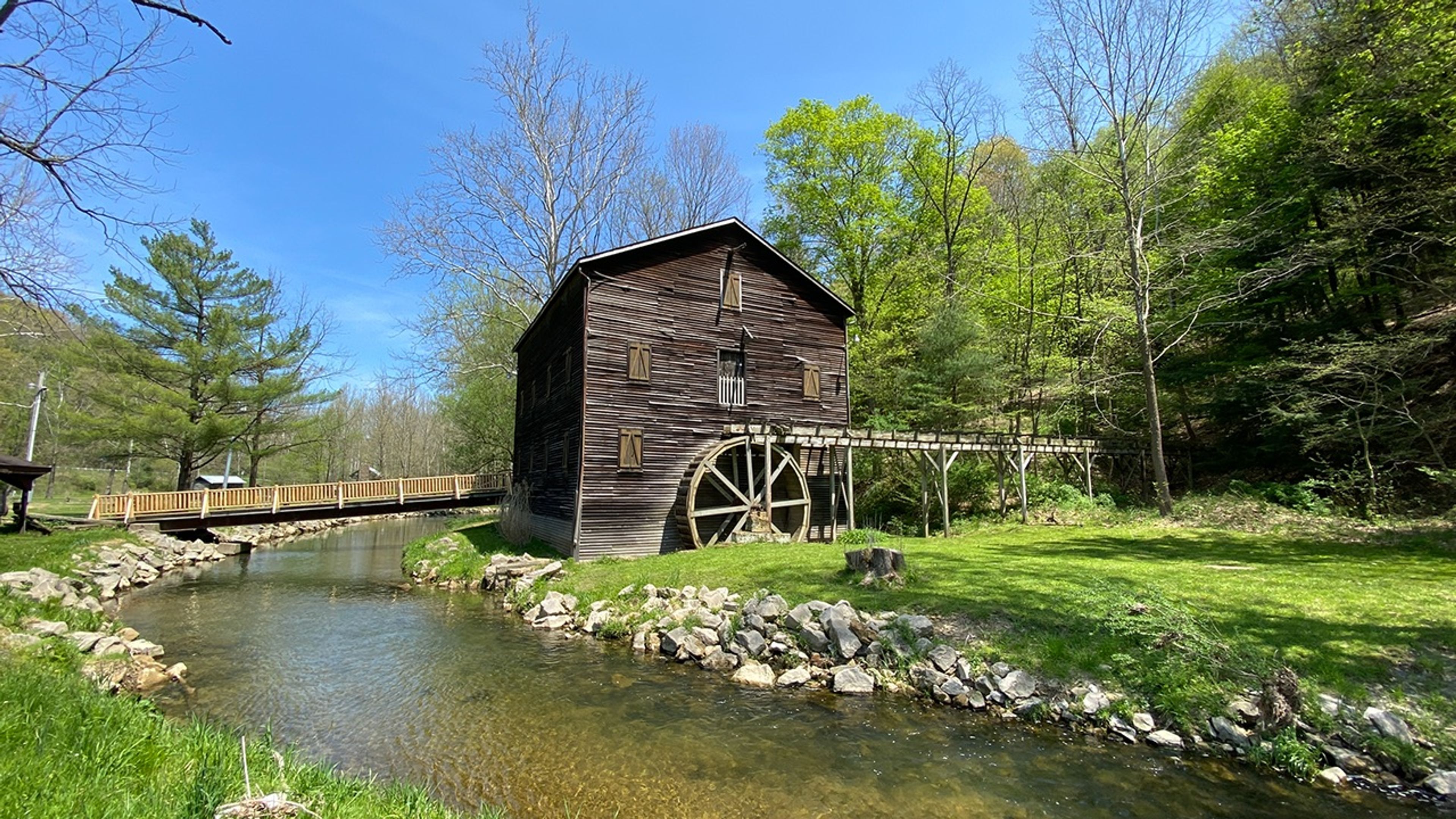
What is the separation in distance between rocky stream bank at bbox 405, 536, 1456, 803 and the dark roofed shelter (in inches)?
573

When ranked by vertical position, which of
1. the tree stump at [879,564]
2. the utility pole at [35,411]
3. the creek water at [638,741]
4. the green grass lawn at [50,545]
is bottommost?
the creek water at [638,741]

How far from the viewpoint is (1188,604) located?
7.30 m

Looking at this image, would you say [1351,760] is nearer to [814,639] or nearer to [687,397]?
[814,639]

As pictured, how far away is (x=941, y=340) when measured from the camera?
68.5 ft

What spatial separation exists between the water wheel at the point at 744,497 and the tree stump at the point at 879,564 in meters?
Answer: 5.99

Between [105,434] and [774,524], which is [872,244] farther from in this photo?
[105,434]

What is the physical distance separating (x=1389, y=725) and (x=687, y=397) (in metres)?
13.5

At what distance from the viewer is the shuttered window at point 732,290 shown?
17.4 metres

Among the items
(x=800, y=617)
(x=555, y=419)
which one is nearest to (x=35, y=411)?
(x=555, y=419)

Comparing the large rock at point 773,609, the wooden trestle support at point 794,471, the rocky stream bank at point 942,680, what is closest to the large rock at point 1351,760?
the rocky stream bank at point 942,680

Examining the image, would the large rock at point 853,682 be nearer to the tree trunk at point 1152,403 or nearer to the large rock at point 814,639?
the large rock at point 814,639

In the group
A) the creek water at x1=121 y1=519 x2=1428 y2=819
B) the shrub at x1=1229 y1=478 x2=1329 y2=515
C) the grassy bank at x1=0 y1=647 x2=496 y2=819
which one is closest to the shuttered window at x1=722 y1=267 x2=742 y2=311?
the creek water at x1=121 y1=519 x2=1428 y2=819

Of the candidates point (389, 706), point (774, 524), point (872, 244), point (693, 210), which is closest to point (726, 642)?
point (389, 706)

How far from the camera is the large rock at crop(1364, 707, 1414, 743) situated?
504 centimetres
